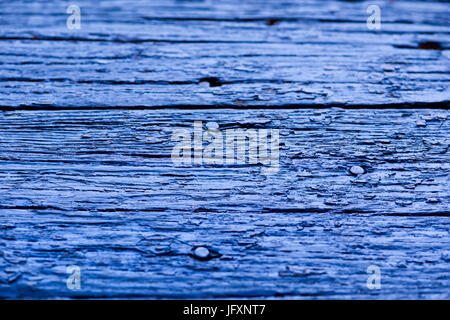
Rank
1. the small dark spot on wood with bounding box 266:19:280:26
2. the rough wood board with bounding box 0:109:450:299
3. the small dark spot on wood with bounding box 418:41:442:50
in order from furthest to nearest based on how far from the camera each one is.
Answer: the small dark spot on wood with bounding box 266:19:280:26 < the small dark spot on wood with bounding box 418:41:442:50 < the rough wood board with bounding box 0:109:450:299

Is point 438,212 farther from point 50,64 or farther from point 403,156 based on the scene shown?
point 50,64

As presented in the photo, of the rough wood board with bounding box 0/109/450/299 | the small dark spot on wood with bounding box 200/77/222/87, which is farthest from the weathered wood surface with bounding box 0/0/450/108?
the rough wood board with bounding box 0/109/450/299

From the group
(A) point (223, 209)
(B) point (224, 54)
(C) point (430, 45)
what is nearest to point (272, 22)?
(B) point (224, 54)

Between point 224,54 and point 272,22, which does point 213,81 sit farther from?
point 272,22

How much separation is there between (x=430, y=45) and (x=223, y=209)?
1438mm

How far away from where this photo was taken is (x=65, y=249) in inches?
42.8

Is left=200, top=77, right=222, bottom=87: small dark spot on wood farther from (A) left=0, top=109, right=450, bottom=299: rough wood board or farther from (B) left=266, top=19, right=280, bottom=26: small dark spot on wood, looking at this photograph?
(B) left=266, top=19, right=280, bottom=26: small dark spot on wood

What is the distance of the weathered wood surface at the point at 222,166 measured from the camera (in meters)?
1.06

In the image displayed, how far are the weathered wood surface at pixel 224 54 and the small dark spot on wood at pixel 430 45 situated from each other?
11 millimetres

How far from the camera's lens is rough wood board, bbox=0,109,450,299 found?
1.04 m

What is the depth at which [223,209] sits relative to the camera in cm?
118

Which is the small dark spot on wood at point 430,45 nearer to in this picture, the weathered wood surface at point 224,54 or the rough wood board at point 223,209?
the weathered wood surface at point 224,54
